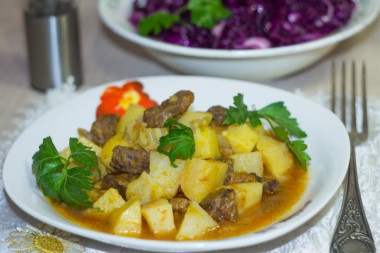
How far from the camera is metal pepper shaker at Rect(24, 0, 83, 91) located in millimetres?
→ 3707

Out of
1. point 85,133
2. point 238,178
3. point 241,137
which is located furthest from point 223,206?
point 85,133

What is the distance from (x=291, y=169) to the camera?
8.50 feet

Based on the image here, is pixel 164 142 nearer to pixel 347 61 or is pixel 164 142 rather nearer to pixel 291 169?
pixel 291 169

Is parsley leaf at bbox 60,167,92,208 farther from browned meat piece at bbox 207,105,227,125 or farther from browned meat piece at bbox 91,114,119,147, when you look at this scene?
browned meat piece at bbox 207,105,227,125

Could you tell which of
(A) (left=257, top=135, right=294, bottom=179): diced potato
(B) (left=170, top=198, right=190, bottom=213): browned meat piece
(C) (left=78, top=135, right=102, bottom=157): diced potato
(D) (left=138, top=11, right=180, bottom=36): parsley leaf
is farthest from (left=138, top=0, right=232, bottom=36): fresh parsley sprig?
(B) (left=170, top=198, right=190, bottom=213): browned meat piece

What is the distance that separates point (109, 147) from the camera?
2.57 meters

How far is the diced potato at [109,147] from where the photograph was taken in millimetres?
2539

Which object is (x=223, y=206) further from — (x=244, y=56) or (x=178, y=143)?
(x=244, y=56)

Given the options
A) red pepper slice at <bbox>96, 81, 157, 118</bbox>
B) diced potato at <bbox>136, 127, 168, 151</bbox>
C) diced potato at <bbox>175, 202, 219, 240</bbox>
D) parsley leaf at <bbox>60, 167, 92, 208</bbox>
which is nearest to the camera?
diced potato at <bbox>175, 202, 219, 240</bbox>

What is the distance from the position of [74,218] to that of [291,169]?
0.93m

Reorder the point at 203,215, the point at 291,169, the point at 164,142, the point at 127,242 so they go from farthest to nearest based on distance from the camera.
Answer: the point at 291,169 → the point at 164,142 → the point at 203,215 → the point at 127,242

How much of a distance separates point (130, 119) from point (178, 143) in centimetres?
53

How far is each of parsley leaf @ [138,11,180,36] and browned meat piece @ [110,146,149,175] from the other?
1.35m

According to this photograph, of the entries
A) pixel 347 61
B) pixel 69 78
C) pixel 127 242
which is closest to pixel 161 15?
pixel 69 78
